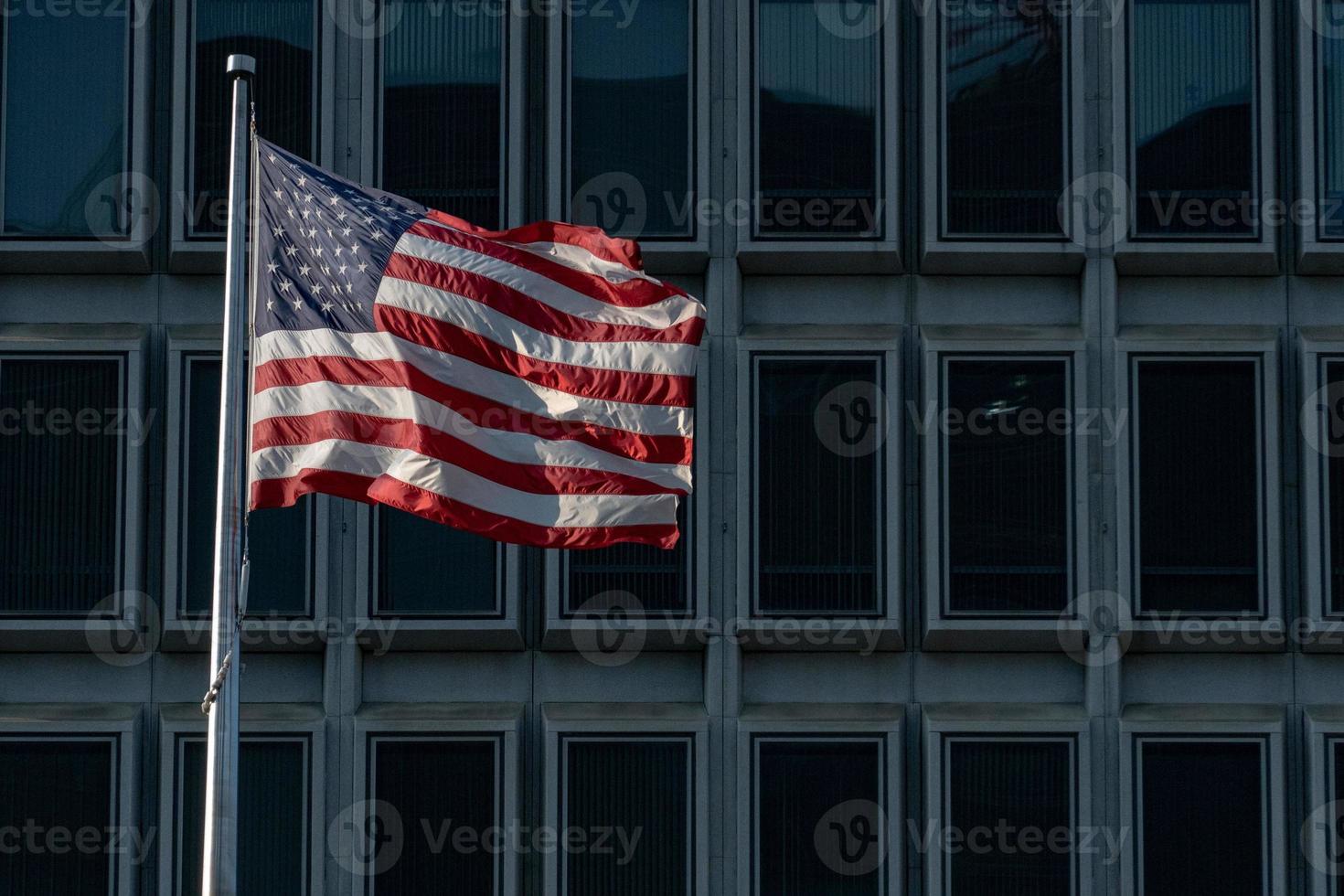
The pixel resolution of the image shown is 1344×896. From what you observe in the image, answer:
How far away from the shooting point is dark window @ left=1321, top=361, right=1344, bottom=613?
1831cm

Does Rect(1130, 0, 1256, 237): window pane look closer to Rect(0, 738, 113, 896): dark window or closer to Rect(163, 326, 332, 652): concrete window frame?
Rect(163, 326, 332, 652): concrete window frame

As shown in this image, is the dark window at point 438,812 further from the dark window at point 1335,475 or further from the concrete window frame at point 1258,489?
the dark window at point 1335,475

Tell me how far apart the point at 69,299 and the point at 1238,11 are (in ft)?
38.8

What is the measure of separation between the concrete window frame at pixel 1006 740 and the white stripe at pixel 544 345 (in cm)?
618

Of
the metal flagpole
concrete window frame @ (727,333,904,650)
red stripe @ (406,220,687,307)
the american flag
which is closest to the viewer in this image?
the metal flagpole

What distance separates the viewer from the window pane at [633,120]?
18.7 meters

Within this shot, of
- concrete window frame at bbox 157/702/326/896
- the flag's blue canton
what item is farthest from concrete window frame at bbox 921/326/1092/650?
the flag's blue canton

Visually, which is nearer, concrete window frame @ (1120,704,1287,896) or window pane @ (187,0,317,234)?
concrete window frame @ (1120,704,1287,896)

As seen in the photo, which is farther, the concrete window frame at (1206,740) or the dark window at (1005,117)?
the dark window at (1005,117)

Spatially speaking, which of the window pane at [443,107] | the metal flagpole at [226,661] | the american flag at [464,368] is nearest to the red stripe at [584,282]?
the american flag at [464,368]

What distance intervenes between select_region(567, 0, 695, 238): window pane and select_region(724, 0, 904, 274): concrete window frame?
0.53 metres

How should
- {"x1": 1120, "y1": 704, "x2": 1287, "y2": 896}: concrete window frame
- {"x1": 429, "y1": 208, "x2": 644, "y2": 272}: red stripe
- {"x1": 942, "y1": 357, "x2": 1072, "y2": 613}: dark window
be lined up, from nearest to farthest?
{"x1": 429, "y1": 208, "x2": 644, "y2": 272}: red stripe < {"x1": 1120, "y1": 704, "x2": 1287, "y2": 896}: concrete window frame < {"x1": 942, "y1": 357, "x2": 1072, "y2": 613}: dark window

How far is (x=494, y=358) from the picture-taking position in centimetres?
1303

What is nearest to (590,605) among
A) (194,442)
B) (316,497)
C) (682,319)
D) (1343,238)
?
(316,497)
